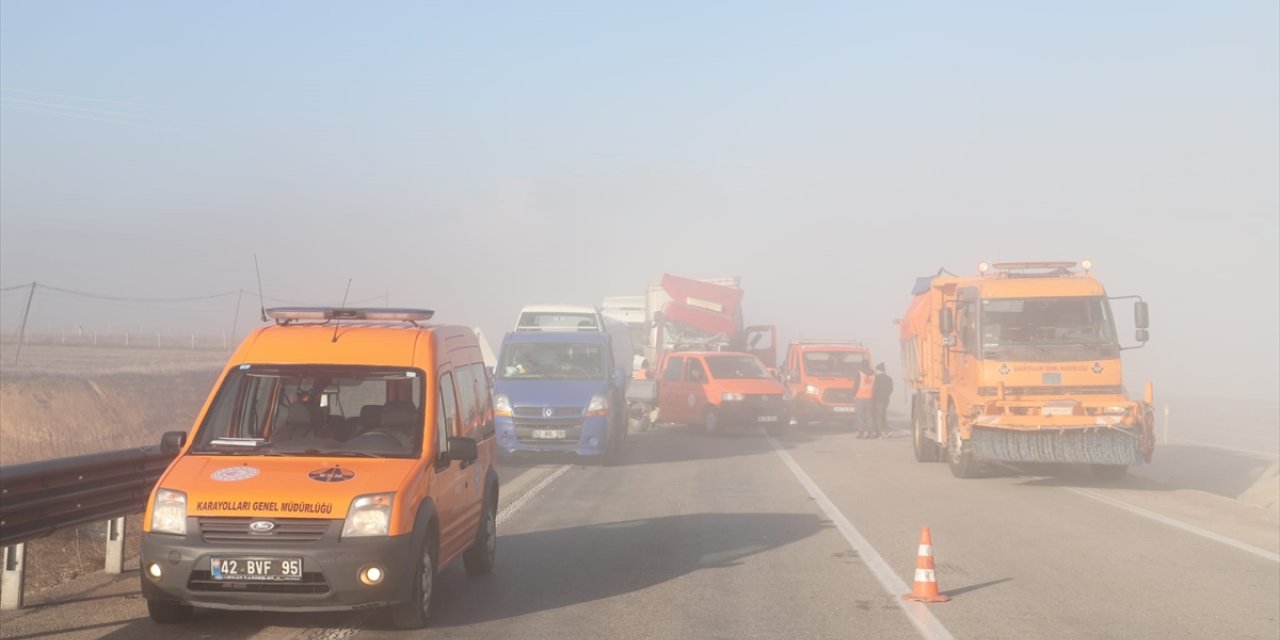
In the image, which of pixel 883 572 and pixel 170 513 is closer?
pixel 170 513

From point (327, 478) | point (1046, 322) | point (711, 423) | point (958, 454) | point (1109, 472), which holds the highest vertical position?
point (1046, 322)

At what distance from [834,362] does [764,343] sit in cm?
495

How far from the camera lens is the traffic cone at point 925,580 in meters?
8.66

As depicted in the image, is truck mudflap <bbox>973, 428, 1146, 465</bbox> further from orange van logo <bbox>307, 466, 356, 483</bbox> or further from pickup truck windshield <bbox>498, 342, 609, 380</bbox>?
orange van logo <bbox>307, 466, 356, 483</bbox>

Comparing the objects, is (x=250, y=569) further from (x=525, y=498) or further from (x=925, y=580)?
(x=525, y=498)

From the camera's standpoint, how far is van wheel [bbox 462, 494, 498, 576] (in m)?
9.52

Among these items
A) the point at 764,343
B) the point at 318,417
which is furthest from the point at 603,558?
the point at 764,343

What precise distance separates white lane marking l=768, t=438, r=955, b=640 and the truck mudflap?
2818mm

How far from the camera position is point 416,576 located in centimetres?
744

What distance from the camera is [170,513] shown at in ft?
23.4

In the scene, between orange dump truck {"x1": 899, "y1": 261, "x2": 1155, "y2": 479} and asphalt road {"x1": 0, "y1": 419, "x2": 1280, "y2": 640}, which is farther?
orange dump truck {"x1": 899, "y1": 261, "x2": 1155, "y2": 479}

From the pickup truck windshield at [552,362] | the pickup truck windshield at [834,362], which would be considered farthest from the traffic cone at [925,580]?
the pickup truck windshield at [834,362]

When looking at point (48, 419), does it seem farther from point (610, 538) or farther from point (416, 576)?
point (416, 576)

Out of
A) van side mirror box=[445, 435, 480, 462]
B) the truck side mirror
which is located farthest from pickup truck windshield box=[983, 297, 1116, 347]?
van side mirror box=[445, 435, 480, 462]
